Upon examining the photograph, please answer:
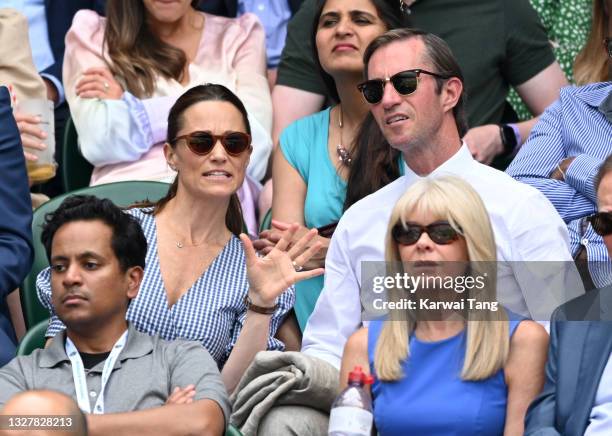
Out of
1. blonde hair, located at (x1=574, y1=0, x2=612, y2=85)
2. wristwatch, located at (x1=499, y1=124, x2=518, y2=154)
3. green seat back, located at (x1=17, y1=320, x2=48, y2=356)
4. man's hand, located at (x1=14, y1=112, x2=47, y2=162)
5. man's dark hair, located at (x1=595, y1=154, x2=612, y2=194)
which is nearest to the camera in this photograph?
man's dark hair, located at (x1=595, y1=154, x2=612, y2=194)

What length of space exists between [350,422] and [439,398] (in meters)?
0.28

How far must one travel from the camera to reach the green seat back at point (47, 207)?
18.9ft

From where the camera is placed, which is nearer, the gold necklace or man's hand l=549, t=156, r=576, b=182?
man's hand l=549, t=156, r=576, b=182

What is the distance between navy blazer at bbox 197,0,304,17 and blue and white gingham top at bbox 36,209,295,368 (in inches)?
87.2

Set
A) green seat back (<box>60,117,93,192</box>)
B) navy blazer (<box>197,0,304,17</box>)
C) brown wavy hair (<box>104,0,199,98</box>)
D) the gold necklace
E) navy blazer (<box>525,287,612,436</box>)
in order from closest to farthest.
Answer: navy blazer (<box>525,287,612,436</box>), the gold necklace, brown wavy hair (<box>104,0,199,98</box>), green seat back (<box>60,117,93,192</box>), navy blazer (<box>197,0,304,17</box>)

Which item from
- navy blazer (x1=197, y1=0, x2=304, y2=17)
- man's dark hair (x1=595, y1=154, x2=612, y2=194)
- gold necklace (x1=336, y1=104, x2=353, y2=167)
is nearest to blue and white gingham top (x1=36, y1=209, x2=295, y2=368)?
gold necklace (x1=336, y1=104, x2=353, y2=167)

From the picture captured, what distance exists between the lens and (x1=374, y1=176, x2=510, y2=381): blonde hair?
441 cm

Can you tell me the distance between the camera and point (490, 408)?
4.39 metres

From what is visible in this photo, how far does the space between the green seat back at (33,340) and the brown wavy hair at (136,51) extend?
1599mm

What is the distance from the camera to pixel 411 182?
17.3ft

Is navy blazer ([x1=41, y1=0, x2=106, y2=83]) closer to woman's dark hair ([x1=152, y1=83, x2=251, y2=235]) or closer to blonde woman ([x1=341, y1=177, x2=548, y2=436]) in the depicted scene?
woman's dark hair ([x1=152, y1=83, x2=251, y2=235])

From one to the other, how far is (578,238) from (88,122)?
2229mm

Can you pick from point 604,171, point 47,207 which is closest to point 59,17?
point 47,207

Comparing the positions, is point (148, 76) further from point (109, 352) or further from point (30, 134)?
point (109, 352)
